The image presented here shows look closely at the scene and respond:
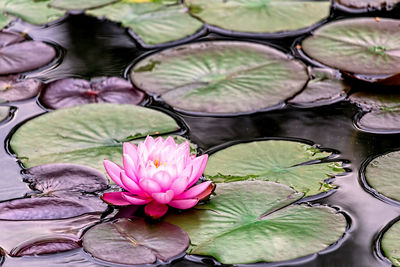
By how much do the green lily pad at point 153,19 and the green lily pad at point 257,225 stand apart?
1478mm

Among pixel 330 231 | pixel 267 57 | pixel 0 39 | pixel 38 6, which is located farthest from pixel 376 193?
pixel 38 6

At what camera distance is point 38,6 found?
4156mm

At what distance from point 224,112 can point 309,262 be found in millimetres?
1037

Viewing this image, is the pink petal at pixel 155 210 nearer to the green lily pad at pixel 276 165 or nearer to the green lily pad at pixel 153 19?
the green lily pad at pixel 276 165

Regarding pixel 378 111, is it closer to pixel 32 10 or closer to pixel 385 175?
pixel 385 175

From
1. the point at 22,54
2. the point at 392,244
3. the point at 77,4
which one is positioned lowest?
the point at 392,244

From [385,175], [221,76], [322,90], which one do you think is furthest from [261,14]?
[385,175]

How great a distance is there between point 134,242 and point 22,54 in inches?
67.4

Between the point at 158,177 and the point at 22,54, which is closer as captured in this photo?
the point at 158,177

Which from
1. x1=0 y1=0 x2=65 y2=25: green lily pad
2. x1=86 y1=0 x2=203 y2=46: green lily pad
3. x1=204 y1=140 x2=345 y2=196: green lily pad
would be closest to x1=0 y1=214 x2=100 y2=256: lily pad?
x1=204 y1=140 x2=345 y2=196: green lily pad

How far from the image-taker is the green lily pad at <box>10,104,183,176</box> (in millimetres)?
2744

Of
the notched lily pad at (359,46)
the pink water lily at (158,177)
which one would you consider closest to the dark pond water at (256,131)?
the notched lily pad at (359,46)

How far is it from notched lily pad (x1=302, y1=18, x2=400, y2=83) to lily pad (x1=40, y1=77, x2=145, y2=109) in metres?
0.97

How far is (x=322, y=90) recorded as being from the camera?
3.18 metres
